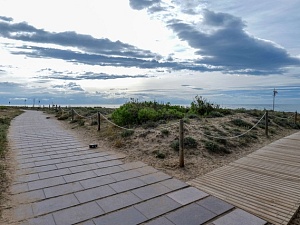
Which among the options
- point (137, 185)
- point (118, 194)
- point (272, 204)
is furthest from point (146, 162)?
point (272, 204)

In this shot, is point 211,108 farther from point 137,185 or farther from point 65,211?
point 65,211

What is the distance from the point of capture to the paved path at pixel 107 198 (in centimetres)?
348

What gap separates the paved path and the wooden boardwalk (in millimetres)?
290

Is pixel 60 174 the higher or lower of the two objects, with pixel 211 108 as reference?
lower

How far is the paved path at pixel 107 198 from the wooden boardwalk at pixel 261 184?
0.29 metres

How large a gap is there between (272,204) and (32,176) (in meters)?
4.75

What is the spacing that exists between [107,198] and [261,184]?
301 centimetres

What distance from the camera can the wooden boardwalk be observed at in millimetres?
3797

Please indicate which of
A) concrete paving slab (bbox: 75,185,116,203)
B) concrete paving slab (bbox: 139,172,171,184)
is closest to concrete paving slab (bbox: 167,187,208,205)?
concrete paving slab (bbox: 139,172,171,184)

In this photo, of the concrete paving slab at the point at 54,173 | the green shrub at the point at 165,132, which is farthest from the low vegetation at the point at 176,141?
the concrete paving slab at the point at 54,173

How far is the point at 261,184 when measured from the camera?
4.80 meters

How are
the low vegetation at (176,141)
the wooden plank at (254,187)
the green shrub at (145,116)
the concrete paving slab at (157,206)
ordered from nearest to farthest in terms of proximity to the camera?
the concrete paving slab at (157,206), the wooden plank at (254,187), the low vegetation at (176,141), the green shrub at (145,116)

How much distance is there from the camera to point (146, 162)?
632 cm

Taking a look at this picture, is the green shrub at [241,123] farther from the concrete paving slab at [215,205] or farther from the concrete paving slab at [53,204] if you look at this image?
the concrete paving slab at [53,204]
